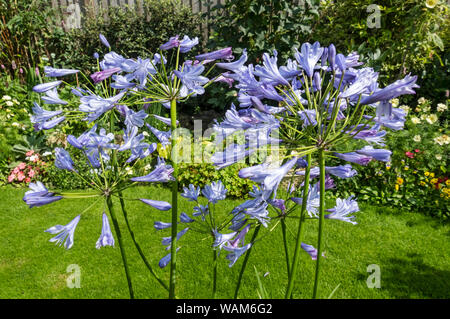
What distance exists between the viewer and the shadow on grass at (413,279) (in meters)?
2.63

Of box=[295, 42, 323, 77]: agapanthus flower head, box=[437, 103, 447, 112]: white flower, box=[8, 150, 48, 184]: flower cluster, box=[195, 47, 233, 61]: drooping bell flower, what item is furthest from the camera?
box=[8, 150, 48, 184]: flower cluster

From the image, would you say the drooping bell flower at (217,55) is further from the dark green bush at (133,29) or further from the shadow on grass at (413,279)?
Answer: the dark green bush at (133,29)

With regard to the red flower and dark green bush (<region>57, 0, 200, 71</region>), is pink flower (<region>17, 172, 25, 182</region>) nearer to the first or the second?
dark green bush (<region>57, 0, 200, 71</region>)

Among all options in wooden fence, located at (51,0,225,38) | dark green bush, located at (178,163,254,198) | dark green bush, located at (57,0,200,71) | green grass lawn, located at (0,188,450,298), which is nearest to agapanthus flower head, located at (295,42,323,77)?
green grass lawn, located at (0,188,450,298)

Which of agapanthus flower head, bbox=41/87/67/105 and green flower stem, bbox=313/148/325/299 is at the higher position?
agapanthus flower head, bbox=41/87/67/105

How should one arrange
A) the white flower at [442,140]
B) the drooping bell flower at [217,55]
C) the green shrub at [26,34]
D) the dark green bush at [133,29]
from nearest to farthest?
the drooping bell flower at [217,55], the white flower at [442,140], the dark green bush at [133,29], the green shrub at [26,34]

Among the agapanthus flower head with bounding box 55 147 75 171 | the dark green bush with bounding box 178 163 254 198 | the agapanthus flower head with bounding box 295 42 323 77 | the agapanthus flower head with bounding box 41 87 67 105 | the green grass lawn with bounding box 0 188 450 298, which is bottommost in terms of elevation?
the green grass lawn with bounding box 0 188 450 298

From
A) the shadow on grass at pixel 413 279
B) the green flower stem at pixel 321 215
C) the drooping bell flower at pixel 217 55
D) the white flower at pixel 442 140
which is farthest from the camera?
the white flower at pixel 442 140

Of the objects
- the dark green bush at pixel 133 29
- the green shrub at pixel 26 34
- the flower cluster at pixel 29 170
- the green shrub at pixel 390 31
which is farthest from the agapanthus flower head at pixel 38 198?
the green shrub at pixel 26 34

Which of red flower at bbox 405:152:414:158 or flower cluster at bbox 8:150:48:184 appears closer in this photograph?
red flower at bbox 405:152:414:158

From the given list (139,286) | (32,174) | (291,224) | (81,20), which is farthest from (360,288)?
(81,20)

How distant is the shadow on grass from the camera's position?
2629mm

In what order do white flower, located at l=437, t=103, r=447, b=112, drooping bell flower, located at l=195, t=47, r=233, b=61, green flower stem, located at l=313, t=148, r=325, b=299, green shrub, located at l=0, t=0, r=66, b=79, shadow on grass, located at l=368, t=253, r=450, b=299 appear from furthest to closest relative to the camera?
green shrub, located at l=0, t=0, r=66, b=79
white flower, located at l=437, t=103, r=447, b=112
shadow on grass, located at l=368, t=253, r=450, b=299
drooping bell flower, located at l=195, t=47, r=233, b=61
green flower stem, located at l=313, t=148, r=325, b=299

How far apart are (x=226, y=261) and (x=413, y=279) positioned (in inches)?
61.9
